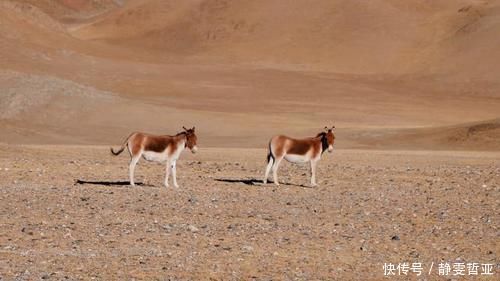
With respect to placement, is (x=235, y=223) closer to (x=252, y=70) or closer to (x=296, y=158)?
(x=296, y=158)

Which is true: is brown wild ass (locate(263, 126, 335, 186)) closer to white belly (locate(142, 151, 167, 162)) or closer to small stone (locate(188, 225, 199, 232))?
white belly (locate(142, 151, 167, 162))

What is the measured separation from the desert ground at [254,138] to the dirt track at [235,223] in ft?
0.16

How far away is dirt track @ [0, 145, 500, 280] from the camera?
1145cm

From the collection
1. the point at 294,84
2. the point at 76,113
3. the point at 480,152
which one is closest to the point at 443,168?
the point at 480,152

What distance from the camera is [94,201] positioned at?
17250mm

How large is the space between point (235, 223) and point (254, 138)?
33491mm

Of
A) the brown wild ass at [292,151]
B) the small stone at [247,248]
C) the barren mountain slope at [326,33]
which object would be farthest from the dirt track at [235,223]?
the barren mountain slope at [326,33]

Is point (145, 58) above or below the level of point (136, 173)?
above

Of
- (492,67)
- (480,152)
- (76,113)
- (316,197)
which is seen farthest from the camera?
(492,67)

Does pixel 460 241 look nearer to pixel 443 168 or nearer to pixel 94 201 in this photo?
pixel 94 201

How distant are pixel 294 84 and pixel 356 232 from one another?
2728 inches

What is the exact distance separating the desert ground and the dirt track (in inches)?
1.9

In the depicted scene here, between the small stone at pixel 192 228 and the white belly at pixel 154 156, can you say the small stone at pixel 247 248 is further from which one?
the white belly at pixel 154 156

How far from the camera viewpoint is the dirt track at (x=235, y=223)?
11.5 metres
